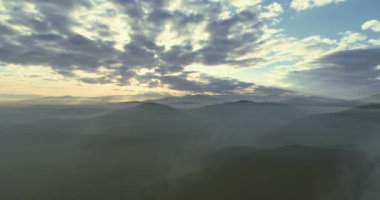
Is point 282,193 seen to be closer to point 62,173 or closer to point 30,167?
point 62,173

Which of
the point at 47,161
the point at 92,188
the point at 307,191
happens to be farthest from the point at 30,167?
the point at 307,191

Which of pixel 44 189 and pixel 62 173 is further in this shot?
pixel 62 173

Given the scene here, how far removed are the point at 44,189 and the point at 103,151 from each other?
3636 inches

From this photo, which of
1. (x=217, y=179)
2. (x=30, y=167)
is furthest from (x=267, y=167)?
(x=30, y=167)

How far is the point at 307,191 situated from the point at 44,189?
120 m

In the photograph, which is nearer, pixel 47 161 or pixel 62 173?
pixel 62 173

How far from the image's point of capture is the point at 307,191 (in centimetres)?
8975

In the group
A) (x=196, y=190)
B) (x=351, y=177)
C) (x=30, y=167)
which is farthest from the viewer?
(x=30, y=167)

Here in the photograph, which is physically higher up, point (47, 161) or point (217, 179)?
point (217, 179)

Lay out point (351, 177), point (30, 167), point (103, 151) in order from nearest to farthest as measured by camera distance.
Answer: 1. point (351, 177)
2. point (30, 167)
3. point (103, 151)

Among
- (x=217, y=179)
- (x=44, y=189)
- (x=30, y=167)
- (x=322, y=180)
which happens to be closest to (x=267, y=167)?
(x=322, y=180)

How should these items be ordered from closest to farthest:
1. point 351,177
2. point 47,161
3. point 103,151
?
point 351,177
point 47,161
point 103,151

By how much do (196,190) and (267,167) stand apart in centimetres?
5544

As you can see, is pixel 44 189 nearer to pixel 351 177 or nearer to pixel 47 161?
pixel 47 161
